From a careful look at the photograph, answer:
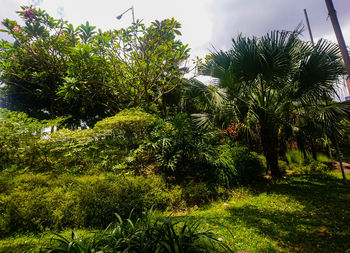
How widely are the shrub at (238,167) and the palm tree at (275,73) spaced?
58 centimetres

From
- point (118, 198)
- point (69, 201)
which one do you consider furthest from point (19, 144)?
point (118, 198)

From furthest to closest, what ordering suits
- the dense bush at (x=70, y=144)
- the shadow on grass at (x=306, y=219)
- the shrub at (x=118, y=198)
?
the dense bush at (x=70, y=144) < the shrub at (x=118, y=198) < the shadow on grass at (x=306, y=219)

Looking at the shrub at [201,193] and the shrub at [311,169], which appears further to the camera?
the shrub at [311,169]

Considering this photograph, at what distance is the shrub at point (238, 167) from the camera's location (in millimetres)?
5211

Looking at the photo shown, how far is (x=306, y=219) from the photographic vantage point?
10.2 feet

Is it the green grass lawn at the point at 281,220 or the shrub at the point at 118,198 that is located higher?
the shrub at the point at 118,198

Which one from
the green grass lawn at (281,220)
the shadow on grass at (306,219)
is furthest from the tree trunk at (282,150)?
the shadow on grass at (306,219)

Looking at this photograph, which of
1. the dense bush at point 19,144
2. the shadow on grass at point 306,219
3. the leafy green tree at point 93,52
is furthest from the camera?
the leafy green tree at point 93,52

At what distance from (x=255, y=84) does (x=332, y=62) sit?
2.17 metres

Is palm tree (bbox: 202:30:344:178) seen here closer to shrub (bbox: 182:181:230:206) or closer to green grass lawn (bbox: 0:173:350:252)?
green grass lawn (bbox: 0:173:350:252)

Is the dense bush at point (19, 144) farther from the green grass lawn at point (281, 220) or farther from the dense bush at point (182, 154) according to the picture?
the dense bush at point (182, 154)

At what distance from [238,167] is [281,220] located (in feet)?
8.15

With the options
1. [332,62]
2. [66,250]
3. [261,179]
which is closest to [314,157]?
[261,179]

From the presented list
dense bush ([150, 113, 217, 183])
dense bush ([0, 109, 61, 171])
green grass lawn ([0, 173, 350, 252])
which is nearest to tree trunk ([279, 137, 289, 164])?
green grass lawn ([0, 173, 350, 252])
